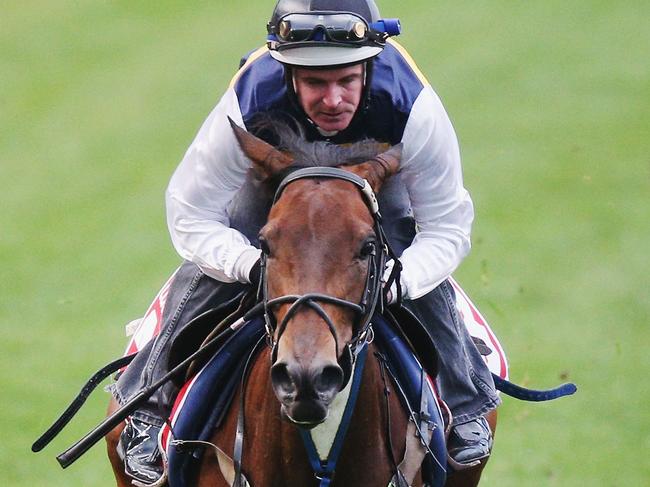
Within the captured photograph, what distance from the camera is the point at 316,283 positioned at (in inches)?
158

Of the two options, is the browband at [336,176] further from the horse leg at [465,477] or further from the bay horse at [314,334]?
the horse leg at [465,477]

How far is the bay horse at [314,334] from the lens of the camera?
12.9ft

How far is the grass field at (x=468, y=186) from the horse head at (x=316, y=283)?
411cm

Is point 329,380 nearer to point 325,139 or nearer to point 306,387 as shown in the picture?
point 306,387

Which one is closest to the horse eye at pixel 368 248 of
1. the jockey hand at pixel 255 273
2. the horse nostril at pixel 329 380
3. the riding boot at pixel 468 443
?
the horse nostril at pixel 329 380

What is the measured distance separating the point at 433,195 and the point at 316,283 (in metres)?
1.10

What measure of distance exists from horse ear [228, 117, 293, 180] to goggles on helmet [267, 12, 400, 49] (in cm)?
55

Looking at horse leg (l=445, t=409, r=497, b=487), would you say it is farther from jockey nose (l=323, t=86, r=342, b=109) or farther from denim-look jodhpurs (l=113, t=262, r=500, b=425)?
jockey nose (l=323, t=86, r=342, b=109)

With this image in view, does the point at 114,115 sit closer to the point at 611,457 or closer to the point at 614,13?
the point at 614,13

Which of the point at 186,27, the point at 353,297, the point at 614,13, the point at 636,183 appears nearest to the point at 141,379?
the point at 353,297

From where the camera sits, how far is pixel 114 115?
41.1ft

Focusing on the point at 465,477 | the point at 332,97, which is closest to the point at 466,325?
the point at 465,477

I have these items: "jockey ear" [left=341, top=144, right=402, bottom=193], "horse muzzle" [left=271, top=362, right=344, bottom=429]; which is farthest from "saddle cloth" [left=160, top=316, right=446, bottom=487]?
"horse muzzle" [left=271, top=362, right=344, bottom=429]

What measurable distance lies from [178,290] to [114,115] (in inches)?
286
